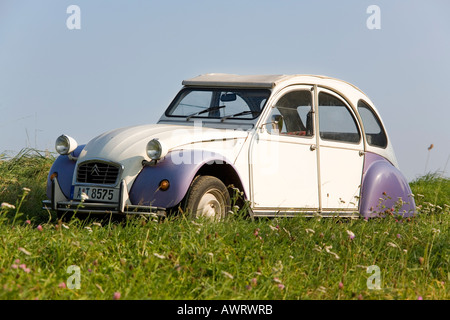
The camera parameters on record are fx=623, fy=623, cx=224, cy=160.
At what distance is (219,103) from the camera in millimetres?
7949

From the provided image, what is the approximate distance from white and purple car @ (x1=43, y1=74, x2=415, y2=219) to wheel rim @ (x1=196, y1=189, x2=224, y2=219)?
0.03 feet

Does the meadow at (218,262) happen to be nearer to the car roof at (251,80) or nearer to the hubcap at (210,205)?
the hubcap at (210,205)

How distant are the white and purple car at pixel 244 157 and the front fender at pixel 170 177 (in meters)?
0.01

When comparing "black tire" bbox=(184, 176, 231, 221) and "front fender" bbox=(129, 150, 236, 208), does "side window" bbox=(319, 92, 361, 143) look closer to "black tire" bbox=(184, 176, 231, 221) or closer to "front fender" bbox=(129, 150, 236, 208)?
"black tire" bbox=(184, 176, 231, 221)

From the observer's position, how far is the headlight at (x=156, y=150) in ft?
20.7

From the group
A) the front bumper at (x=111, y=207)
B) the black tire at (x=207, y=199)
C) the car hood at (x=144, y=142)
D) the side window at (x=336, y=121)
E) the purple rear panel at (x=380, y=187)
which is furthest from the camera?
the purple rear panel at (x=380, y=187)

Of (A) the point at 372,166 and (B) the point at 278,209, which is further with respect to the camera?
(A) the point at 372,166

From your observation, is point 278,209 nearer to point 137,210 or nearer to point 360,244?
point 360,244

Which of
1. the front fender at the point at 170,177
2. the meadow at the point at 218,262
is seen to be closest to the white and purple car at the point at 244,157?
the front fender at the point at 170,177

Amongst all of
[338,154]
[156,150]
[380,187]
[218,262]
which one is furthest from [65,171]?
[380,187]

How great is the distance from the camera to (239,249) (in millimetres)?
5219

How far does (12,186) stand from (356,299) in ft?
25.8

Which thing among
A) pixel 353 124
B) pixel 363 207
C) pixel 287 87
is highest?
pixel 287 87

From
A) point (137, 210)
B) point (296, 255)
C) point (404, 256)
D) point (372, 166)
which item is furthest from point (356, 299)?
point (372, 166)
